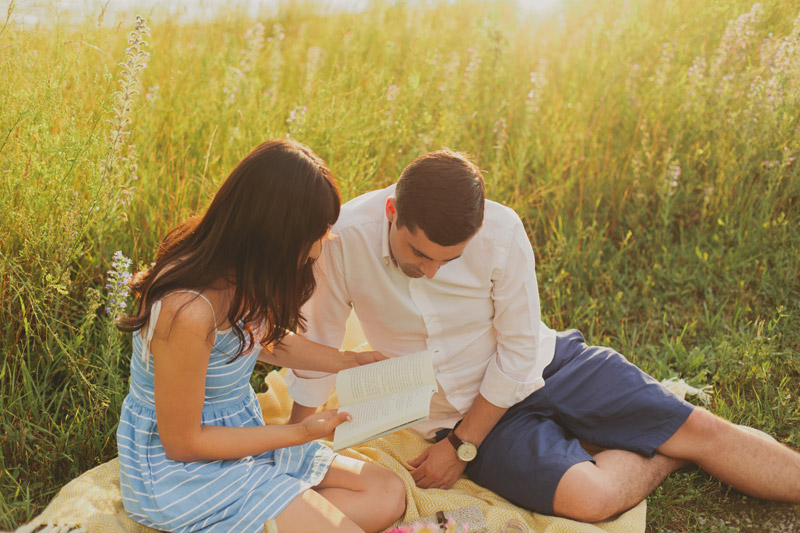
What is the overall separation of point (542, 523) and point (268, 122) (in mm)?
2652

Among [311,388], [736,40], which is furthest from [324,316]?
[736,40]

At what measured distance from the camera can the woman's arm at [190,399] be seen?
2145 mm

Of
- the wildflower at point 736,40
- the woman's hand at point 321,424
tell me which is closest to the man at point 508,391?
the woman's hand at point 321,424

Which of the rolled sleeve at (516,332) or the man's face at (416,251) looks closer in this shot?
the man's face at (416,251)

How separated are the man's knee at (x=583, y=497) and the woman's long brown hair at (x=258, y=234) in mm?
1310

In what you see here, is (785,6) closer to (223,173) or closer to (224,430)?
(223,173)

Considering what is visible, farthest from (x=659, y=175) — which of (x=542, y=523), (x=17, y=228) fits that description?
(x=17, y=228)

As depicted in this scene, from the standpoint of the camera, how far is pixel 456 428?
2.92 meters

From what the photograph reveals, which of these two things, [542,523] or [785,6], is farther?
[785,6]

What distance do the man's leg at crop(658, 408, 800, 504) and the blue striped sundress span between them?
156 centimetres

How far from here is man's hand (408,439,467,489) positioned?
2.88m

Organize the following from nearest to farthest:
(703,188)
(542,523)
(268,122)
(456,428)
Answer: (542,523) → (456,428) → (268,122) → (703,188)

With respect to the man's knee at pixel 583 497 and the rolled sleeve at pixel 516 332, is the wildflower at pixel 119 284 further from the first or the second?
the man's knee at pixel 583 497

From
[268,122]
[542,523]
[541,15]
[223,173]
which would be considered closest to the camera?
[542,523]
